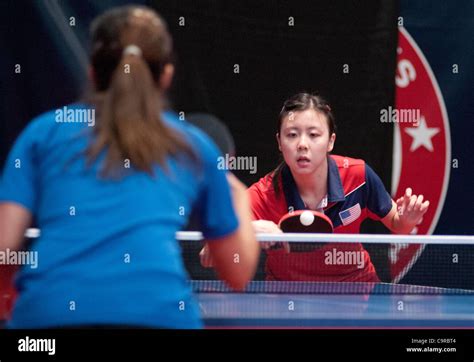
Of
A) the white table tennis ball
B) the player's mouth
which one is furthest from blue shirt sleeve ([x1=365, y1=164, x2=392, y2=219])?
the white table tennis ball

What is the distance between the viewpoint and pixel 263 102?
4703mm

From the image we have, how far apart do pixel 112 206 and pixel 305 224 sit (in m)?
1.98

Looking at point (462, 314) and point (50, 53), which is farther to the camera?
point (50, 53)

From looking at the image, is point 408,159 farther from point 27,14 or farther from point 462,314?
point 27,14

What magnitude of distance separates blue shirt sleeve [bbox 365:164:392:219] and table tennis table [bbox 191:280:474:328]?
0.95 ft

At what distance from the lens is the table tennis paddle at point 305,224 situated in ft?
12.0

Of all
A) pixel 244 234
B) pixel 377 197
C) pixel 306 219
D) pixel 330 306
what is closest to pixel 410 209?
pixel 377 197

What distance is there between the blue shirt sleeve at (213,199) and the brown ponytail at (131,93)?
37 millimetres

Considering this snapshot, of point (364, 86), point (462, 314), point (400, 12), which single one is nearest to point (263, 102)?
point (364, 86)

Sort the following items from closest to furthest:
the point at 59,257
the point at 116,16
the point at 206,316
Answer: the point at 59,257, the point at 116,16, the point at 206,316

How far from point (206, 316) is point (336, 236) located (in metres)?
0.56

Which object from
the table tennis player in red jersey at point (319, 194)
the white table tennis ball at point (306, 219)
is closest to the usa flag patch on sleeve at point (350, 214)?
the table tennis player in red jersey at point (319, 194)

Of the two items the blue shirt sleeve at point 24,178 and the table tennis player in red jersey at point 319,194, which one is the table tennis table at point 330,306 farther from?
the blue shirt sleeve at point 24,178

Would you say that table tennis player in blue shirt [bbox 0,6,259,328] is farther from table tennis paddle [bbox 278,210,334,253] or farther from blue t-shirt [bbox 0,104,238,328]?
table tennis paddle [bbox 278,210,334,253]
